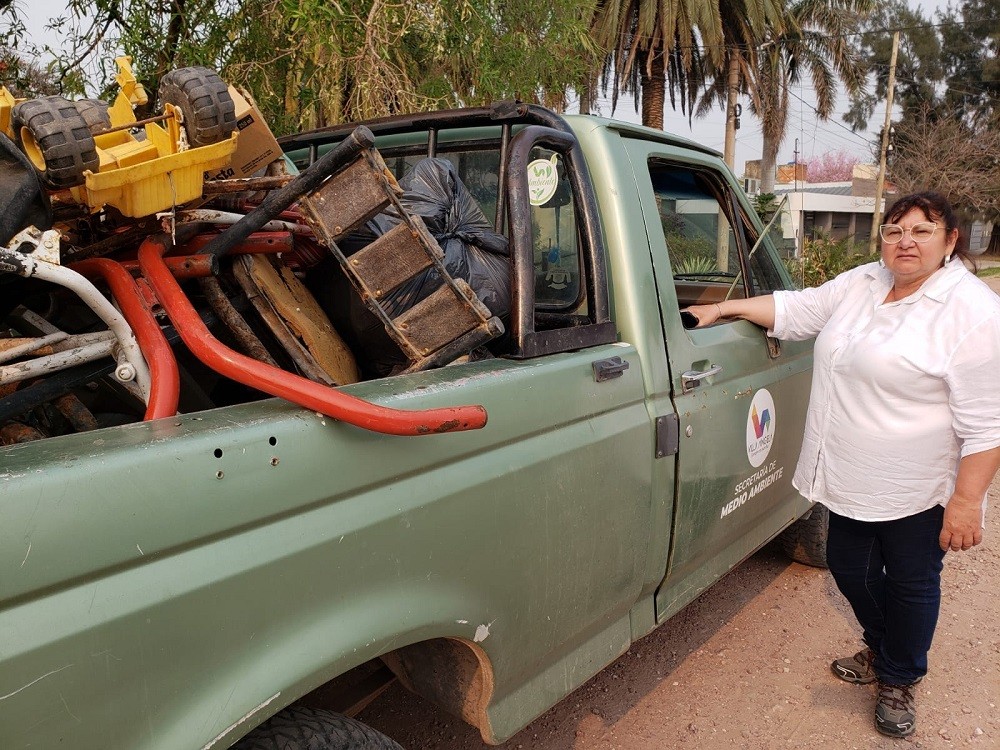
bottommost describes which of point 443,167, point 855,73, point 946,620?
point 946,620

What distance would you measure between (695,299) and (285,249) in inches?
77.2

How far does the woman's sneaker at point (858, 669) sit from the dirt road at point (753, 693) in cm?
3

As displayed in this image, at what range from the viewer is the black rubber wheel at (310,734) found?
1569 mm

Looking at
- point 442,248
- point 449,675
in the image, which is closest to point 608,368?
point 442,248

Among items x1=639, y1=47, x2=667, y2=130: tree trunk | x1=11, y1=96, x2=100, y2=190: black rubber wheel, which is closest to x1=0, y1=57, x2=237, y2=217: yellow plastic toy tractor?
x1=11, y1=96, x2=100, y2=190: black rubber wheel

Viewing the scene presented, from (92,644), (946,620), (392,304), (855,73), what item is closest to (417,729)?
(392,304)

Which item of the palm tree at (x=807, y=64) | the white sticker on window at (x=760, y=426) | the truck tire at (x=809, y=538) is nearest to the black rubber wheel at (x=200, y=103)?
the white sticker on window at (x=760, y=426)

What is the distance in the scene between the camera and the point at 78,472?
123 cm

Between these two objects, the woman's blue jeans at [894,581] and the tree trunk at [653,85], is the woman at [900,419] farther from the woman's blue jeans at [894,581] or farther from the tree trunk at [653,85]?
the tree trunk at [653,85]

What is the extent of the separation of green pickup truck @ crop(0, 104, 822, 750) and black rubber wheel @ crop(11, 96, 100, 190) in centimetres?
61

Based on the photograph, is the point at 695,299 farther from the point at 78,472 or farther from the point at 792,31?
the point at 792,31

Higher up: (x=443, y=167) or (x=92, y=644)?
(x=443, y=167)

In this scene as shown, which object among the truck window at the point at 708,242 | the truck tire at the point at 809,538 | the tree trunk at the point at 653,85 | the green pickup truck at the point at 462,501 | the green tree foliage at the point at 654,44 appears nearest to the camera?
the green pickup truck at the point at 462,501

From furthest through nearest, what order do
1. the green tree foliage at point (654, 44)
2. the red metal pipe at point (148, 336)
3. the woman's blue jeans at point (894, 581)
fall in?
1. the green tree foliage at point (654, 44)
2. the woman's blue jeans at point (894, 581)
3. the red metal pipe at point (148, 336)
